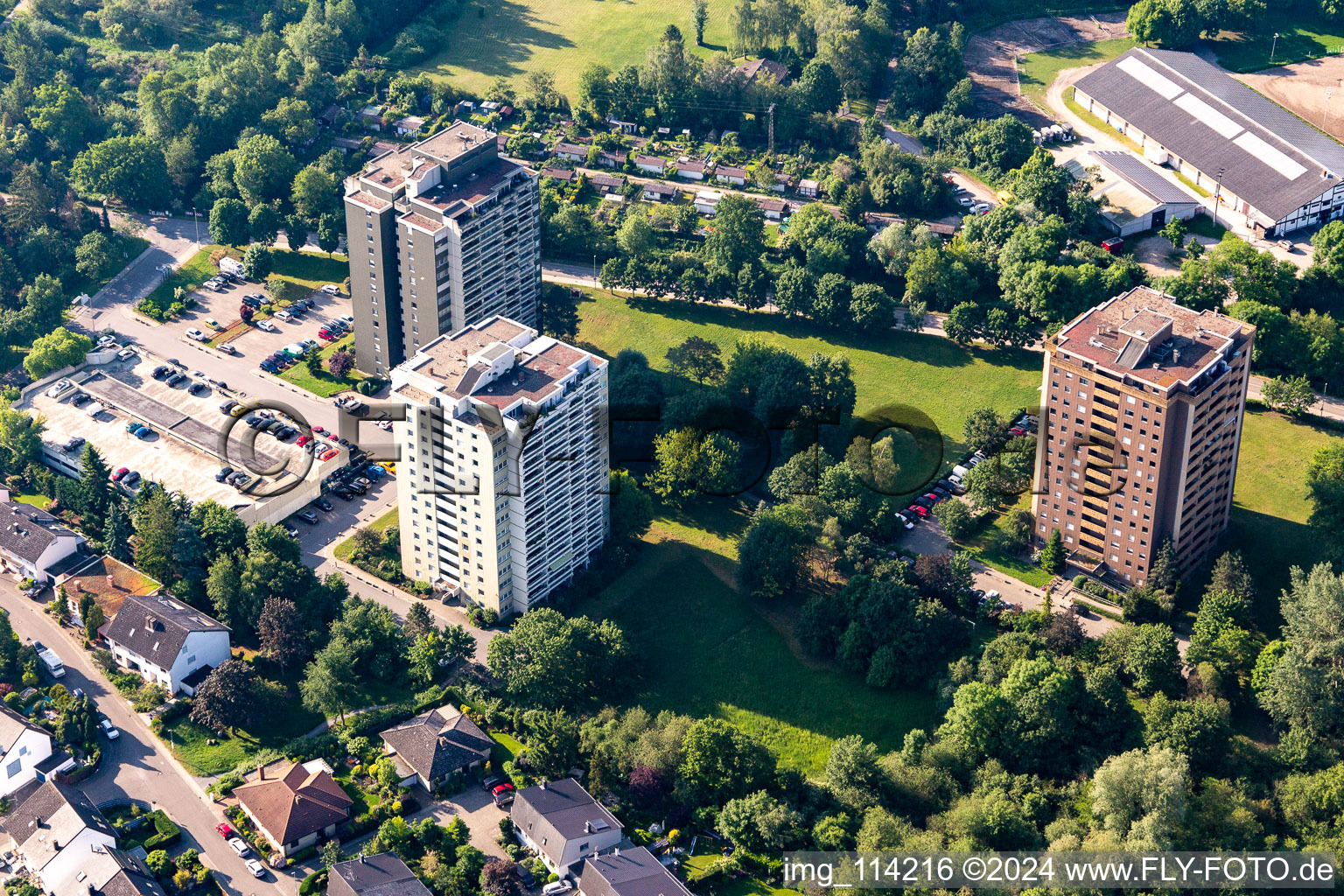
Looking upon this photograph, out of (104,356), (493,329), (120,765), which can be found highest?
(493,329)

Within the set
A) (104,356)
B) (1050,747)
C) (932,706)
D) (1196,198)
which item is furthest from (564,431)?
(1196,198)

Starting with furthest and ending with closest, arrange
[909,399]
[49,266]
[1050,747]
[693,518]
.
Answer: [49,266]
[909,399]
[693,518]
[1050,747]

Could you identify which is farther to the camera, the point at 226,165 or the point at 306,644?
the point at 226,165

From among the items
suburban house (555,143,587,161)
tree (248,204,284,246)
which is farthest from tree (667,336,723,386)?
tree (248,204,284,246)

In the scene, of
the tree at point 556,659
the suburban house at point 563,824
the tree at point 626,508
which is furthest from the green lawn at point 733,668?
the suburban house at point 563,824

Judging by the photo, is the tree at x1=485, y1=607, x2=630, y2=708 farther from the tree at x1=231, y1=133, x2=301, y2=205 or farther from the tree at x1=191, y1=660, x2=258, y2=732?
the tree at x1=231, y1=133, x2=301, y2=205

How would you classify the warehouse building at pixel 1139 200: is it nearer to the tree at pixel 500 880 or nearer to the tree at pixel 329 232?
the tree at pixel 329 232

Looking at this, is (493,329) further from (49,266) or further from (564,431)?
(49,266)
